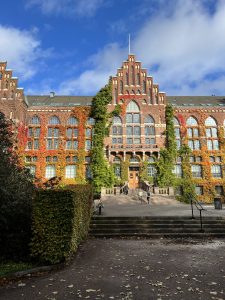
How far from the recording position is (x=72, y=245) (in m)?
9.95

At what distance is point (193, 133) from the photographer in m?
Answer: 45.1

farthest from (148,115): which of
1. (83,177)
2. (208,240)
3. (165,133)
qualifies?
(208,240)

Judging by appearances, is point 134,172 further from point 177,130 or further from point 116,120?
point 177,130

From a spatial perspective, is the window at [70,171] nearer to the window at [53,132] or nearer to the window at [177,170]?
the window at [53,132]

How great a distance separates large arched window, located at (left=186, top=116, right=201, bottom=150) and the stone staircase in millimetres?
29797

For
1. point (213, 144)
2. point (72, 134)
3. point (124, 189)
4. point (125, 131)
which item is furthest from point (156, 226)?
point (213, 144)

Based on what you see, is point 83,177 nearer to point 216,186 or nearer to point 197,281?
point 216,186

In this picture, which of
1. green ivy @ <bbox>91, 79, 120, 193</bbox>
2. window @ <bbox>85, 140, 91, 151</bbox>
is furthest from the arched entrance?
window @ <bbox>85, 140, 91, 151</bbox>

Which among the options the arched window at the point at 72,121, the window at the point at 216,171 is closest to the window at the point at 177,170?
the window at the point at 216,171

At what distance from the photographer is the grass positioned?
8074mm

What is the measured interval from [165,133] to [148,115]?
4054 millimetres

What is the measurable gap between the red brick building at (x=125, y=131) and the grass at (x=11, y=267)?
31.6 metres

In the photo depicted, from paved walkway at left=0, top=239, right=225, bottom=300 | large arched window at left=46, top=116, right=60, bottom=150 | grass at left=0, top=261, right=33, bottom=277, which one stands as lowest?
paved walkway at left=0, top=239, right=225, bottom=300

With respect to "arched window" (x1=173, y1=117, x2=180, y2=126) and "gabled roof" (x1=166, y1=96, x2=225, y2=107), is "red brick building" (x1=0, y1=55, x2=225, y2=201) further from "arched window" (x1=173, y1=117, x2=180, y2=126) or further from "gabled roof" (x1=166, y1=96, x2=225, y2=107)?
"gabled roof" (x1=166, y1=96, x2=225, y2=107)
